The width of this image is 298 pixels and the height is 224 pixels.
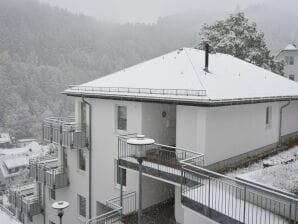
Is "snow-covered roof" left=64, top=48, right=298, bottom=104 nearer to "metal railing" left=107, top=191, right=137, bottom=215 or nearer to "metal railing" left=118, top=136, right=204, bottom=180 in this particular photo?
"metal railing" left=118, top=136, right=204, bottom=180

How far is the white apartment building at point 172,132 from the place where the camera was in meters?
11.3

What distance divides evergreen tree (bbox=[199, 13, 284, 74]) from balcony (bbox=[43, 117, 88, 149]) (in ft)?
62.6

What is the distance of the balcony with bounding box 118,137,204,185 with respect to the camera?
38.0 feet

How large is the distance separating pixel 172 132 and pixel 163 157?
2320 mm

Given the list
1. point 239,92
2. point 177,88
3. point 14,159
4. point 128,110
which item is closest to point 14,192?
point 128,110

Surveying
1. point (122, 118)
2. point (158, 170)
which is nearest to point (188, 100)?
point (158, 170)

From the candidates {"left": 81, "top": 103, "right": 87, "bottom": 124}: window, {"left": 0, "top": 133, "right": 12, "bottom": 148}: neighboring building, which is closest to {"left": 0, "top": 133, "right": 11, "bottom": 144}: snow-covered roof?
{"left": 0, "top": 133, "right": 12, "bottom": 148}: neighboring building

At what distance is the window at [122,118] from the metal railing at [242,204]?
5.52 m

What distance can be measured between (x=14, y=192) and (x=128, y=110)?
40.2ft

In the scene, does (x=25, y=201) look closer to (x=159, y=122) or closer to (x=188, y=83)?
(x=159, y=122)

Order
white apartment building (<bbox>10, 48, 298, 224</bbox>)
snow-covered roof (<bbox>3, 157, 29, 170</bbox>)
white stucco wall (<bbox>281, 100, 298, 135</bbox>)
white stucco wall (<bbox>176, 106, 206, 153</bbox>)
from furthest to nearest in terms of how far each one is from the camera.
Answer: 1. snow-covered roof (<bbox>3, 157, 29, 170</bbox>)
2. white stucco wall (<bbox>281, 100, 298, 135</bbox>)
3. white stucco wall (<bbox>176, 106, 206, 153</bbox>)
4. white apartment building (<bbox>10, 48, 298, 224</bbox>)

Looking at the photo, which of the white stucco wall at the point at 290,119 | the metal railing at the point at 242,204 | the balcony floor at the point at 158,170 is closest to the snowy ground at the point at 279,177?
the metal railing at the point at 242,204

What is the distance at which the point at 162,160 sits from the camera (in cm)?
1273

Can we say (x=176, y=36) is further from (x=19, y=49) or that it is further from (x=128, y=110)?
(x=128, y=110)
